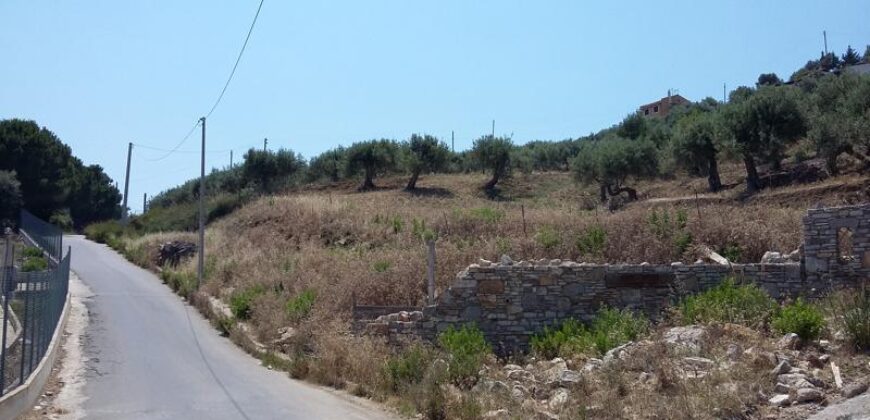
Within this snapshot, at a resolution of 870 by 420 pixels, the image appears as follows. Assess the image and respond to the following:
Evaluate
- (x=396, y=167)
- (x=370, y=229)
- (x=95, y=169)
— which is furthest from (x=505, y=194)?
(x=95, y=169)

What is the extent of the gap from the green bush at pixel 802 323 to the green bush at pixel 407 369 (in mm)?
5868

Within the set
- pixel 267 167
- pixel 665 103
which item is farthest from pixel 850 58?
pixel 267 167

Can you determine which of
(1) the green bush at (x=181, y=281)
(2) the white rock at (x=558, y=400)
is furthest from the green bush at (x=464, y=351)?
(1) the green bush at (x=181, y=281)

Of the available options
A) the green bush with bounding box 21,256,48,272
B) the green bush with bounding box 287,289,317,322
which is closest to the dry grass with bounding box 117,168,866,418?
the green bush with bounding box 287,289,317,322

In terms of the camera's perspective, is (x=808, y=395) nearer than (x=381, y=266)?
Yes

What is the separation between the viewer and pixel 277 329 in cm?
2214

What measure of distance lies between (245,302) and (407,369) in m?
12.5

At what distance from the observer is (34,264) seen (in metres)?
33.7

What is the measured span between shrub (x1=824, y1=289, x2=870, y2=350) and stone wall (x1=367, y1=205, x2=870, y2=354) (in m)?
2.59

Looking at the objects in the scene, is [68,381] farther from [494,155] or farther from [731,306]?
[494,155]

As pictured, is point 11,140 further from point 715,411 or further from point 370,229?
point 715,411

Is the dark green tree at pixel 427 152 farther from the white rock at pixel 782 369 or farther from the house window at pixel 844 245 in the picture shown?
the white rock at pixel 782 369

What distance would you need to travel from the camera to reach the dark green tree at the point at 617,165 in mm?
42625

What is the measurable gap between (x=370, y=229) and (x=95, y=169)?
60971 mm
